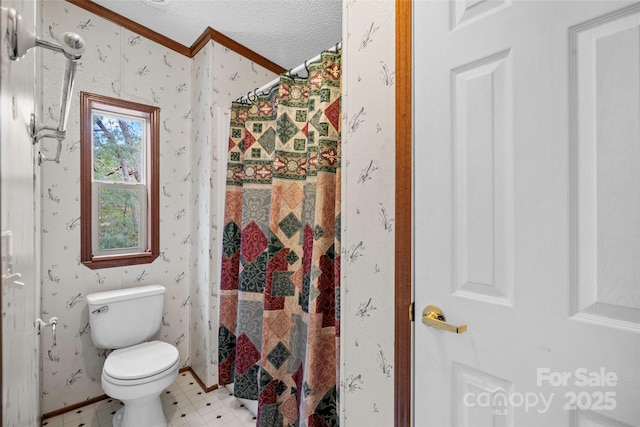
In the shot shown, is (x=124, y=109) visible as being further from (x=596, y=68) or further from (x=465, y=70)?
(x=596, y=68)

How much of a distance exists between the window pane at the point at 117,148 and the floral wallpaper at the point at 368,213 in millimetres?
1745

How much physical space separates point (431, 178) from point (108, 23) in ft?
7.47

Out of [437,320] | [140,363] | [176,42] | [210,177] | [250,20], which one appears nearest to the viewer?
[437,320]

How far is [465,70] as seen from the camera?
791mm

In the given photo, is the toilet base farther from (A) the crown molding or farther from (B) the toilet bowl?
(A) the crown molding

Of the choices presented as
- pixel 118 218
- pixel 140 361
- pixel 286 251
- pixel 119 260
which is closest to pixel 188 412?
pixel 140 361

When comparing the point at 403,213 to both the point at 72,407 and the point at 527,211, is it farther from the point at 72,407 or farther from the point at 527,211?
the point at 72,407

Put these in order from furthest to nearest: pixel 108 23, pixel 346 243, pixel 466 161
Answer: pixel 108 23, pixel 346 243, pixel 466 161

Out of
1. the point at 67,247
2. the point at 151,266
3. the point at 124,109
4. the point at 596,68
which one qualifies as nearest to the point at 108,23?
the point at 124,109

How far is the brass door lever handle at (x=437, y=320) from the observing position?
781mm

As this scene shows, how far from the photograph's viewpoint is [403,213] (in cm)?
92

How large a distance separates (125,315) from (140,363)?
35 centimetres

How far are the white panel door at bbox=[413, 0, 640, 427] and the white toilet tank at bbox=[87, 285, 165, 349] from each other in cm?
173

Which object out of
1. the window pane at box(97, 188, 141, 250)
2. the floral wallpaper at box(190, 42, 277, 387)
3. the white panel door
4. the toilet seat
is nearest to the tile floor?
the floral wallpaper at box(190, 42, 277, 387)
